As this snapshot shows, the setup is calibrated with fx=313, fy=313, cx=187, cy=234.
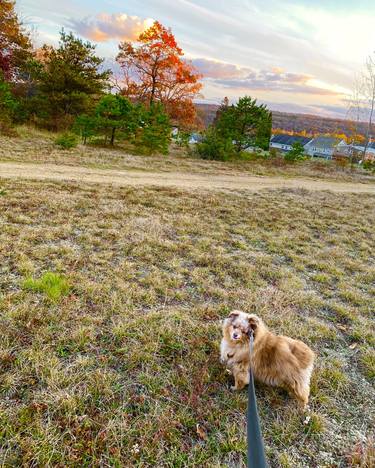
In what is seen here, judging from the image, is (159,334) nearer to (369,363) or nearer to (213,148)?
(369,363)

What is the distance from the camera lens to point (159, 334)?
3279 millimetres

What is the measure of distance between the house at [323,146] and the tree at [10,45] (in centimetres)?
6087

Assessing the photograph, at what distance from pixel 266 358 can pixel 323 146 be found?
7900 centimetres

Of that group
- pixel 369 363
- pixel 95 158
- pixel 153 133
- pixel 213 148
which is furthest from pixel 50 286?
pixel 213 148

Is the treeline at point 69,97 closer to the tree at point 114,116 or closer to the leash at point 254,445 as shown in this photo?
the tree at point 114,116

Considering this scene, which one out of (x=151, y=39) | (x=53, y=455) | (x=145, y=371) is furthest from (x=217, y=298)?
(x=151, y=39)

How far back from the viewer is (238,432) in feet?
7.72

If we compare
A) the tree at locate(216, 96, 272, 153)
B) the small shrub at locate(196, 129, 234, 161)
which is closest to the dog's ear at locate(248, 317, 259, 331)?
the small shrub at locate(196, 129, 234, 161)

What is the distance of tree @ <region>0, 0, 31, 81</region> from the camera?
71.0 feet

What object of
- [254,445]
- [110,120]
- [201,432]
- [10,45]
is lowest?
[201,432]

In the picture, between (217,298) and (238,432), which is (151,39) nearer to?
(217,298)

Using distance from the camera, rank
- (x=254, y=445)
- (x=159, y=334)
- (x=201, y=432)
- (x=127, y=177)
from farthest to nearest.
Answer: (x=127, y=177)
(x=159, y=334)
(x=201, y=432)
(x=254, y=445)

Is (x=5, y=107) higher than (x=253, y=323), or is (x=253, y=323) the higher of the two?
(x=5, y=107)

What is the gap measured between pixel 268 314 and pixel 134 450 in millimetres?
2308
